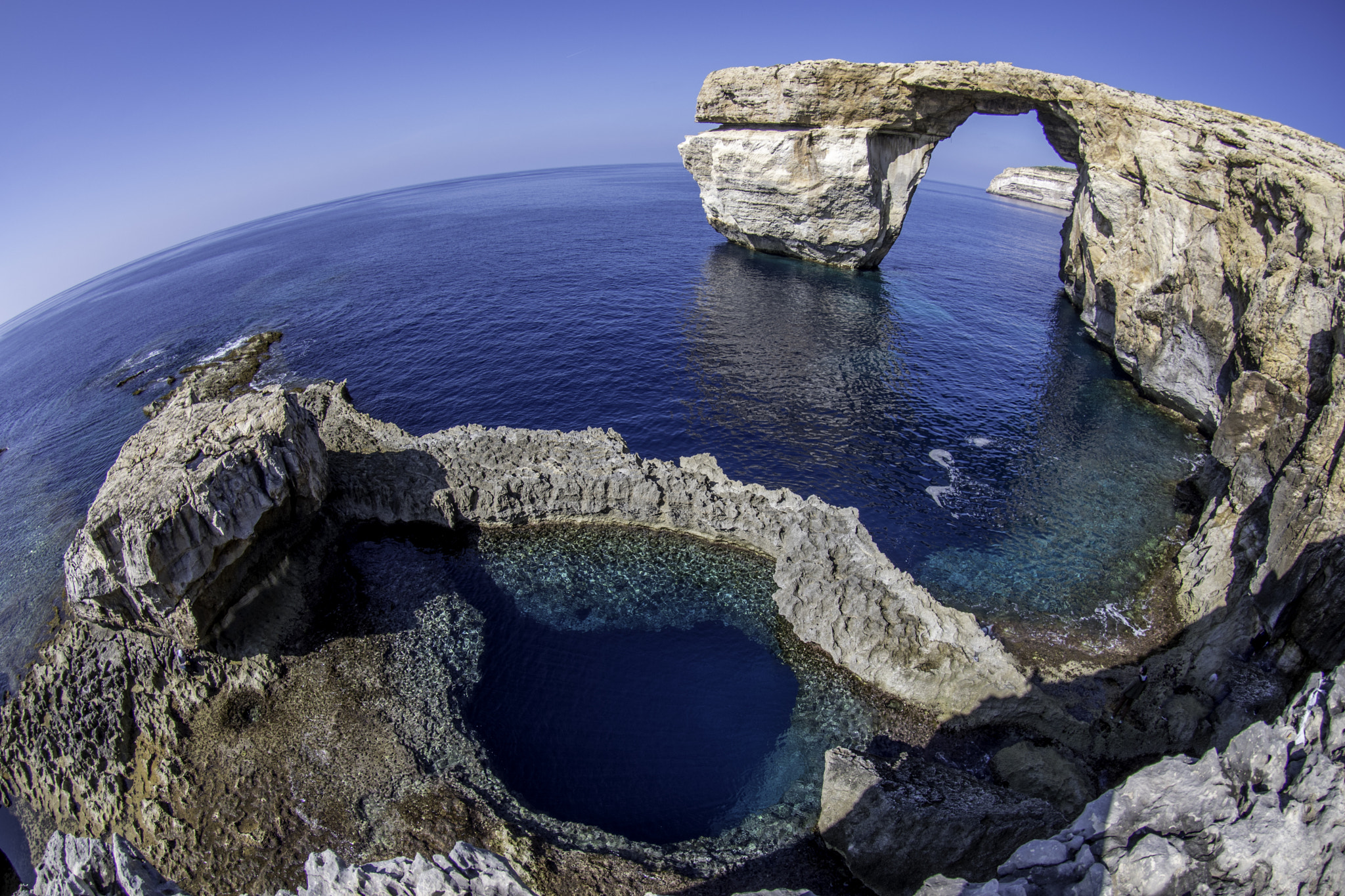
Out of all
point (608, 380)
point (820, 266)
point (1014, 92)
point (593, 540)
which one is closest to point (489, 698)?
point (593, 540)

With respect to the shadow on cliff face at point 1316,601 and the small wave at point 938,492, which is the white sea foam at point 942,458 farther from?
the shadow on cliff face at point 1316,601

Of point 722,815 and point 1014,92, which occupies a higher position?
point 1014,92

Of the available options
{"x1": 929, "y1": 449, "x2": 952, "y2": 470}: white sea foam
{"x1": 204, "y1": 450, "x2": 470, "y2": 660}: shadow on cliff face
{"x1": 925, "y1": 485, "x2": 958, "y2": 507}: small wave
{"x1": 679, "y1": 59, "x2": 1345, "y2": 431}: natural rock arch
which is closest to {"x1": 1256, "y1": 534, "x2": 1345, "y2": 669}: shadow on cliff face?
{"x1": 679, "y1": 59, "x2": 1345, "y2": 431}: natural rock arch

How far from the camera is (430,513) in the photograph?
32844mm

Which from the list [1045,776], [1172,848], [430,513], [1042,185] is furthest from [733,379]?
[1042,185]

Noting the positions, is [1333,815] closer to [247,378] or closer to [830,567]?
[830,567]

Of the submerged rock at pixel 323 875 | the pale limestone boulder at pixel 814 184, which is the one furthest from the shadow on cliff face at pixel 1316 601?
the pale limestone boulder at pixel 814 184

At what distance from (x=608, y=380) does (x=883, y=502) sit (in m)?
24.7

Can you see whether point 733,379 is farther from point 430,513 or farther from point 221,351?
point 221,351

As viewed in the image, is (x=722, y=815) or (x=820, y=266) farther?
(x=820, y=266)

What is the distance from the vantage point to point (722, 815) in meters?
20.1

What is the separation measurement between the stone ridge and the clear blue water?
513cm

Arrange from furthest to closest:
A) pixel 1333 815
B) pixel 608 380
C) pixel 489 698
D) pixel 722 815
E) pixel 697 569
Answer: pixel 608 380, pixel 697 569, pixel 489 698, pixel 722 815, pixel 1333 815

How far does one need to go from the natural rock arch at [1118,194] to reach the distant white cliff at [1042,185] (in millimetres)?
134891
